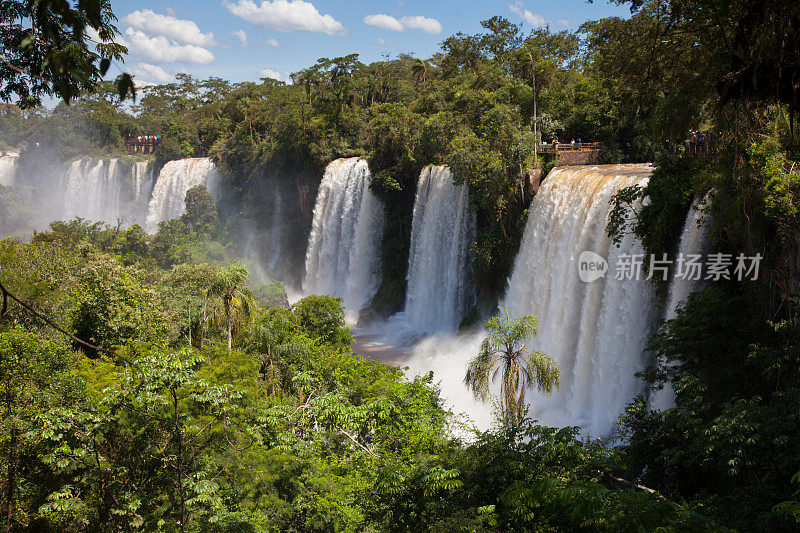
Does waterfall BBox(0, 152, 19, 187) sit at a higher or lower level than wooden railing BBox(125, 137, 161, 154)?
lower

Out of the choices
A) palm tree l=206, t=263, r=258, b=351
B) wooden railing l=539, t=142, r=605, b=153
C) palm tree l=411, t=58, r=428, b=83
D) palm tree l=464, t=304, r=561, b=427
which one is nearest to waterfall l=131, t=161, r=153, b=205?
palm tree l=411, t=58, r=428, b=83

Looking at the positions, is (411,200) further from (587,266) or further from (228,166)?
(228,166)

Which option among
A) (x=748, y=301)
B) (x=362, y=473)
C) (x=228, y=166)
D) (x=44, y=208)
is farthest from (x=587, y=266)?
(x=44, y=208)

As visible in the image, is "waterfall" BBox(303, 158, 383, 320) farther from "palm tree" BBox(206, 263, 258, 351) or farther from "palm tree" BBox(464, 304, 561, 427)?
"palm tree" BBox(464, 304, 561, 427)

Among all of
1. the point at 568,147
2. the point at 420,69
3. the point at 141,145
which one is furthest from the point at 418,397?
the point at 141,145

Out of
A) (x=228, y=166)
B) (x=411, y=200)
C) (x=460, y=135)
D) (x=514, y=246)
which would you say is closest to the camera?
(x=514, y=246)

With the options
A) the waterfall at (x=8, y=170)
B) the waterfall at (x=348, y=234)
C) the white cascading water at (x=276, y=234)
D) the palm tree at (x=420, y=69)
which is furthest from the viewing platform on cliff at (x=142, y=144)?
the waterfall at (x=348, y=234)
